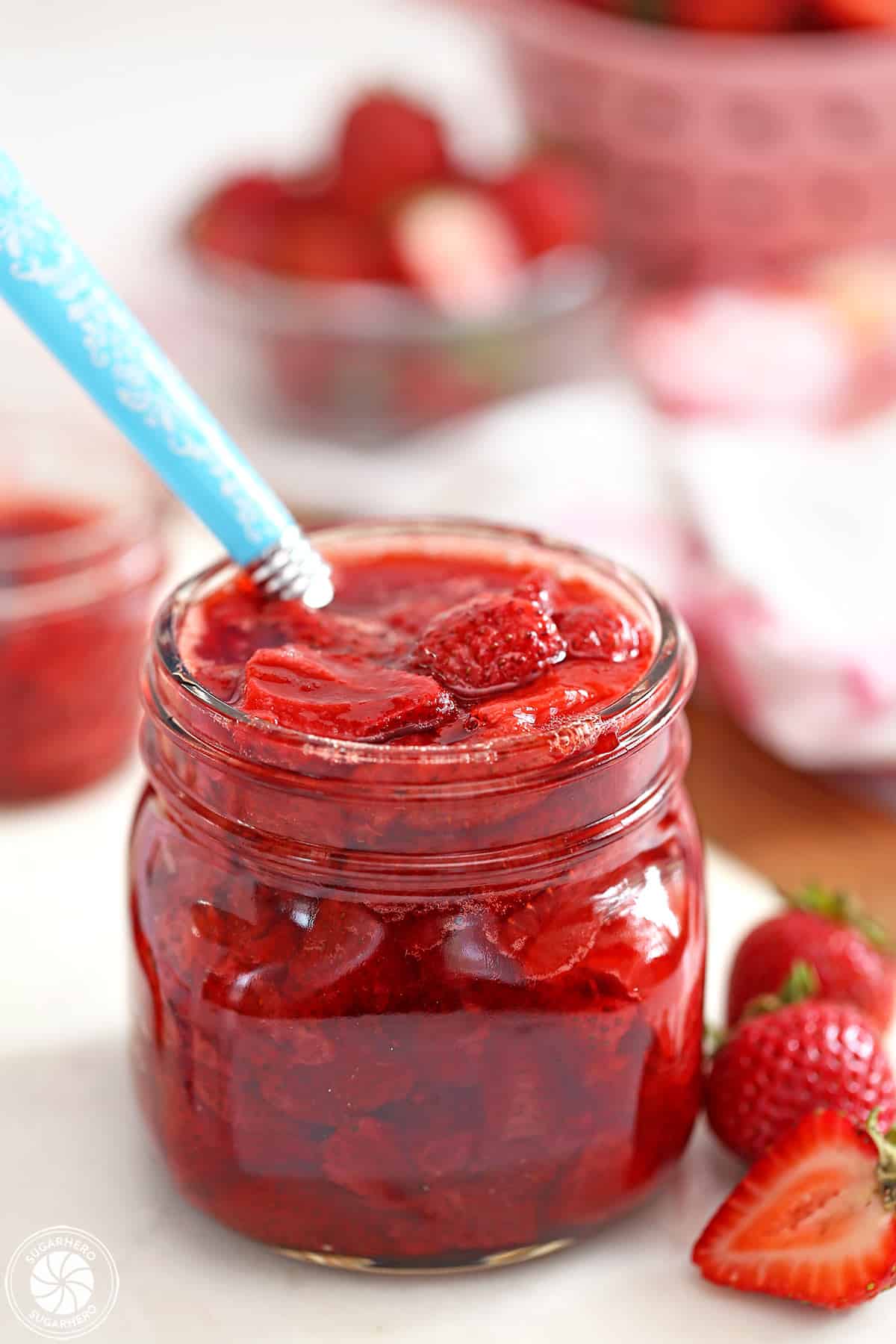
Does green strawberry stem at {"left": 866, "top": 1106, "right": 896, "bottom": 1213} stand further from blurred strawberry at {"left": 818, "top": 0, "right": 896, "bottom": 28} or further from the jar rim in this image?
blurred strawberry at {"left": 818, "top": 0, "right": 896, "bottom": 28}

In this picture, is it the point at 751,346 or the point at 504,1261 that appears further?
the point at 751,346

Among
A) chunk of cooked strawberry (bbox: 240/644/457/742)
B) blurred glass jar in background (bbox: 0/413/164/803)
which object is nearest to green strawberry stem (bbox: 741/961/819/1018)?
A: chunk of cooked strawberry (bbox: 240/644/457/742)

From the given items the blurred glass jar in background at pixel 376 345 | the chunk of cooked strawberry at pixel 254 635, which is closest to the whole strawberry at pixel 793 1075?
the chunk of cooked strawberry at pixel 254 635

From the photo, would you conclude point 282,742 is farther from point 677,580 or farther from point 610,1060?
point 677,580

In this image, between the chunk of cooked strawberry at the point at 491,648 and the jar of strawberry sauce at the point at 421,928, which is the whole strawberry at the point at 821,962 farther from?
the chunk of cooked strawberry at the point at 491,648

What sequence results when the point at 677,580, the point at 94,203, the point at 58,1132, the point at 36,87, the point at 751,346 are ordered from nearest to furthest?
the point at 58,1132 < the point at 677,580 < the point at 751,346 < the point at 94,203 < the point at 36,87

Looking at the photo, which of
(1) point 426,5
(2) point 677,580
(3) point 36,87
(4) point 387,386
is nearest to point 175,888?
(2) point 677,580
